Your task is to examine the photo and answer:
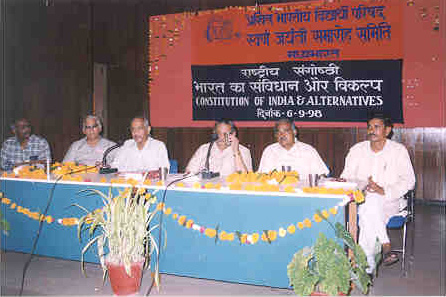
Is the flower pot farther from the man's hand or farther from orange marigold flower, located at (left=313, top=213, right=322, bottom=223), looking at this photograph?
the man's hand

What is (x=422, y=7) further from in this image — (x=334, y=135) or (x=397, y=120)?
(x=334, y=135)

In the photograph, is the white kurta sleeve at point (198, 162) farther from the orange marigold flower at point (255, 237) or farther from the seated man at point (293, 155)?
the orange marigold flower at point (255, 237)

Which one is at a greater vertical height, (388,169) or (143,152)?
(143,152)

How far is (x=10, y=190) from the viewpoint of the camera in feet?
13.5

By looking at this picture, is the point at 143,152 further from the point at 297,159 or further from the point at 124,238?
the point at 124,238

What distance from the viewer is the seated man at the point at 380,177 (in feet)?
12.2

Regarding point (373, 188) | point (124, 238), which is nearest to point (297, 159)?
point (373, 188)

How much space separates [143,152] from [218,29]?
347 centimetres

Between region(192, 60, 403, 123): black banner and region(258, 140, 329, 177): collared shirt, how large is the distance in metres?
2.31

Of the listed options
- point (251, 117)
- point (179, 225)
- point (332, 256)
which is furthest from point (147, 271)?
point (251, 117)

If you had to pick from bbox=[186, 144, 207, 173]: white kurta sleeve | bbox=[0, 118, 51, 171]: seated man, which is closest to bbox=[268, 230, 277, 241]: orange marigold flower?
bbox=[186, 144, 207, 173]: white kurta sleeve

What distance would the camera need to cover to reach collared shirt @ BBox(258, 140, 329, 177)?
4272 millimetres

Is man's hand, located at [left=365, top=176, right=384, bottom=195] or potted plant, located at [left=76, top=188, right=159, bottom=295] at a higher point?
man's hand, located at [left=365, top=176, right=384, bottom=195]

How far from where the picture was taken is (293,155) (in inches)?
170
